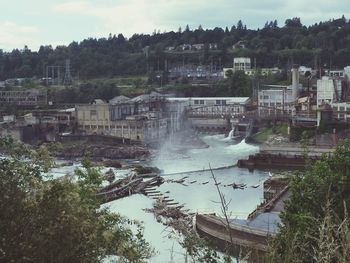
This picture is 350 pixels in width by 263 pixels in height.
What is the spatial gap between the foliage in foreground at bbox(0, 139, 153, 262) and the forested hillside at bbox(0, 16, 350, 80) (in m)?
26.8

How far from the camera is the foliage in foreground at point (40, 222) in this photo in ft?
6.20

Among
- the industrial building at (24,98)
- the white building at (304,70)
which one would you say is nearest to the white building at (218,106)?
the white building at (304,70)

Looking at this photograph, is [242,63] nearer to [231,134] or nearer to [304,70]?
[304,70]

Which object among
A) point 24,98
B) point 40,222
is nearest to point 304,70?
point 24,98

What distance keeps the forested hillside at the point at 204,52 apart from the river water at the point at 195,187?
41.4 feet

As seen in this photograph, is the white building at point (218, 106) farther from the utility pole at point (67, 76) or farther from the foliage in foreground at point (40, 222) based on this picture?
the foliage in foreground at point (40, 222)

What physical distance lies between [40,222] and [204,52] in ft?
100

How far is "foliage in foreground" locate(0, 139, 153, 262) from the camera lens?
→ 189 cm

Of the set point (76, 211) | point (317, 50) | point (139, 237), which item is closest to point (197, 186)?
point (139, 237)

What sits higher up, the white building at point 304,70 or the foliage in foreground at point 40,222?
the white building at point 304,70

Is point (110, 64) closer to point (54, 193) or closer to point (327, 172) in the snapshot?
point (327, 172)

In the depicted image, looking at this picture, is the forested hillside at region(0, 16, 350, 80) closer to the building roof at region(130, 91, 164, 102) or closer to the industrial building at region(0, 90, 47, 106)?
the industrial building at region(0, 90, 47, 106)

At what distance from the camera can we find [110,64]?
1216 inches

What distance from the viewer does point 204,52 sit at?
32.1 meters
